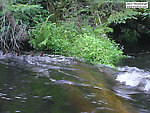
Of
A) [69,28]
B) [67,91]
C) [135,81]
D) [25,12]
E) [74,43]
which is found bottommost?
[135,81]

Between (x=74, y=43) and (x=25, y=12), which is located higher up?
(x=25, y=12)

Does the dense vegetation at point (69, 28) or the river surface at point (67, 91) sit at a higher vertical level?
the dense vegetation at point (69, 28)

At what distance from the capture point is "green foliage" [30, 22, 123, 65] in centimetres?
762

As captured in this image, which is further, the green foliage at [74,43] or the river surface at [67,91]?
the green foliage at [74,43]

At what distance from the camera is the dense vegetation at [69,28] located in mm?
7828

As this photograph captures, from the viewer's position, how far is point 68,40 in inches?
344

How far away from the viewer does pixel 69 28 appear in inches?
364

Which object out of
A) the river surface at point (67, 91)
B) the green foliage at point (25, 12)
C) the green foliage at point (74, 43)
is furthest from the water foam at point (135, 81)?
the green foliage at point (25, 12)

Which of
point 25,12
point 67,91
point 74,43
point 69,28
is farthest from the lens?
point 69,28

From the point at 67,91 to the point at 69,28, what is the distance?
586 centimetres

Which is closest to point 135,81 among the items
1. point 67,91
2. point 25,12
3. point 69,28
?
point 67,91

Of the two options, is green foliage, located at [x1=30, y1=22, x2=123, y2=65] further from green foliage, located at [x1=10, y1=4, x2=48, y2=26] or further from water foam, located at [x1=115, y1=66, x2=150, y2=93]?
water foam, located at [x1=115, y1=66, x2=150, y2=93]

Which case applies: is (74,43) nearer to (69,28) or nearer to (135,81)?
(69,28)

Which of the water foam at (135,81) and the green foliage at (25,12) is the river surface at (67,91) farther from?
the green foliage at (25,12)
